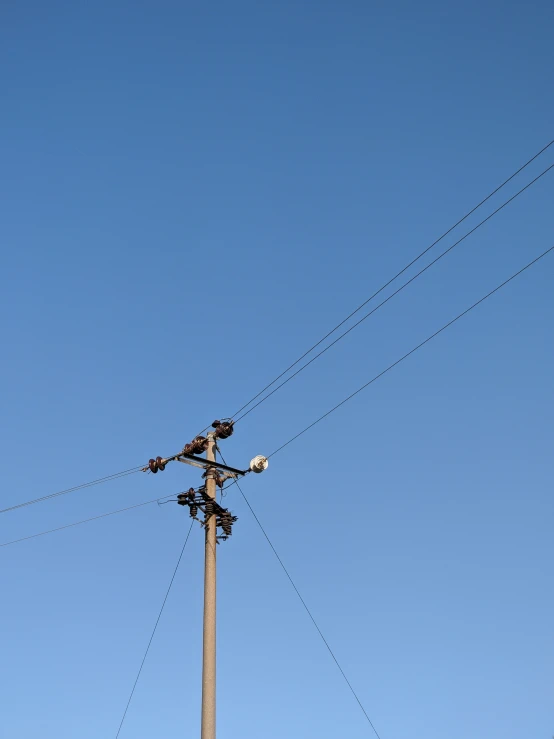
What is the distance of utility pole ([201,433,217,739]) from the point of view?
1639 cm

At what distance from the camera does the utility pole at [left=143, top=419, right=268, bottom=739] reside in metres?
16.8

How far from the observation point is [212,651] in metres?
17.1

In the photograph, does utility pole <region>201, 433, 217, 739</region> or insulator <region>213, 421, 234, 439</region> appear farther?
insulator <region>213, 421, 234, 439</region>

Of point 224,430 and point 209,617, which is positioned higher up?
point 224,430

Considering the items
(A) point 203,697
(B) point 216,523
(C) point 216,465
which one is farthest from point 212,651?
(C) point 216,465

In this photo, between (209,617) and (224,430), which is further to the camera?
(224,430)

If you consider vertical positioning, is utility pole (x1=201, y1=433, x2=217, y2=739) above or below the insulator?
below

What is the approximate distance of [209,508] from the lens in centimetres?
1858

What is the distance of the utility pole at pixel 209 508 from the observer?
661 inches

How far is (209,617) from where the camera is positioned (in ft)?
57.2

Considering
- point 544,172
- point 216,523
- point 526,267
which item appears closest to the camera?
point 544,172

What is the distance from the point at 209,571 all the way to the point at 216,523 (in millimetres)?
1121

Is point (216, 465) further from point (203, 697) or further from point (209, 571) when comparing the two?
point (203, 697)

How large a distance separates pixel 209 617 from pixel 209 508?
2.32 m
